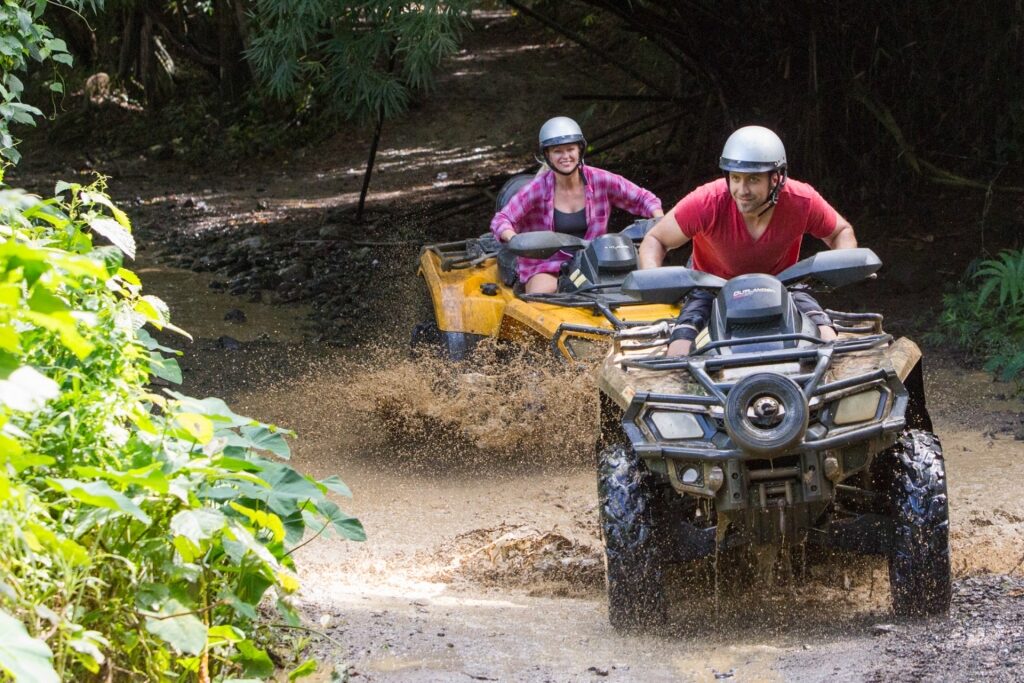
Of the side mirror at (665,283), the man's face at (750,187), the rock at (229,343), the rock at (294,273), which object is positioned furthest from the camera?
the rock at (294,273)

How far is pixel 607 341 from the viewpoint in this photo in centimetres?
645

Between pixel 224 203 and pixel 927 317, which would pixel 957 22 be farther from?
pixel 224 203

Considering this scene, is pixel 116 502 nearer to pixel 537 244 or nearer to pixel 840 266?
pixel 840 266

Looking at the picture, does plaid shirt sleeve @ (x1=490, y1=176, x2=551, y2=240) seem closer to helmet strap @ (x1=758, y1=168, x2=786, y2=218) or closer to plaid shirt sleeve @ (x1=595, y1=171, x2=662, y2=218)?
plaid shirt sleeve @ (x1=595, y1=171, x2=662, y2=218)

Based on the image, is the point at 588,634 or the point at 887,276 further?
the point at 887,276

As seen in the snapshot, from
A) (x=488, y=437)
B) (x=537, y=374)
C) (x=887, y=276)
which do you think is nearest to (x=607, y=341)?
(x=537, y=374)

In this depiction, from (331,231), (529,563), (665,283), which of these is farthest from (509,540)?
(331,231)

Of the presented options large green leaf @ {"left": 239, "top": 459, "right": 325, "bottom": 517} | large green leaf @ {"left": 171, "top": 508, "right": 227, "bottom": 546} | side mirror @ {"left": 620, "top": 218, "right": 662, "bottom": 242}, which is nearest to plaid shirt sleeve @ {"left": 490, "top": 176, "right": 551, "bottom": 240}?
side mirror @ {"left": 620, "top": 218, "right": 662, "bottom": 242}

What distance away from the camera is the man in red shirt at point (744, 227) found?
16.0ft

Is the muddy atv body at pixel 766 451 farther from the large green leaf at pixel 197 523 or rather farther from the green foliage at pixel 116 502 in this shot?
the large green leaf at pixel 197 523

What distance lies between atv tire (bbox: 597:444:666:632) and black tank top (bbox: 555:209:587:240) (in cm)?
364

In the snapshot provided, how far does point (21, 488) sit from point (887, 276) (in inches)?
359

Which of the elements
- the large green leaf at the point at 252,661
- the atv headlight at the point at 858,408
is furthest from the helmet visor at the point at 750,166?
the large green leaf at the point at 252,661

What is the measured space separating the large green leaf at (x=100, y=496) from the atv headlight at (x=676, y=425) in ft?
5.89
